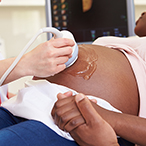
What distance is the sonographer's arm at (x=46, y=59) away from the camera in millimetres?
700

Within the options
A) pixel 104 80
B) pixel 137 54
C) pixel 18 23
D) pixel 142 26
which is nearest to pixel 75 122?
pixel 104 80

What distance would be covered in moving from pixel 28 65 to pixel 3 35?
2.16 m

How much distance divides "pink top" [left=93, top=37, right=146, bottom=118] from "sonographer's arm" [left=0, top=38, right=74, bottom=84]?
11.7 inches

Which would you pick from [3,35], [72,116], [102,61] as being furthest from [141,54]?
[3,35]

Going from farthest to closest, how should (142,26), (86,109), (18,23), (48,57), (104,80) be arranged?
(18,23) < (142,26) < (104,80) < (48,57) < (86,109)

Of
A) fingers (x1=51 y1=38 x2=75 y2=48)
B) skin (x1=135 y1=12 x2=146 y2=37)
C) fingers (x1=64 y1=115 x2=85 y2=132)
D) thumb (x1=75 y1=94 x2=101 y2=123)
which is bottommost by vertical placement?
fingers (x1=64 y1=115 x2=85 y2=132)

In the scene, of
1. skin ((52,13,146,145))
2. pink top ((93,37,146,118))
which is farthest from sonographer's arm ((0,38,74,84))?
pink top ((93,37,146,118))

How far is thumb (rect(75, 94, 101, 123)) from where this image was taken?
1.90ft

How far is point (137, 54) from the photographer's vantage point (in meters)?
0.92

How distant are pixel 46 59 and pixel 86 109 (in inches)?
8.4

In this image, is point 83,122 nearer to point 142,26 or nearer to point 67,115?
point 67,115

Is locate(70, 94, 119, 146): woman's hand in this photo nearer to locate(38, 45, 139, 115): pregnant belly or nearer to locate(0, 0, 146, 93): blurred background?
locate(38, 45, 139, 115): pregnant belly

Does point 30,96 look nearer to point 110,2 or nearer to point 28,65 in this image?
point 28,65

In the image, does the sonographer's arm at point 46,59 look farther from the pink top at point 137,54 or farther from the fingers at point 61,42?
the pink top at point 137,54
